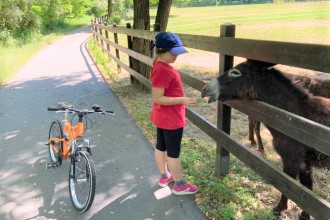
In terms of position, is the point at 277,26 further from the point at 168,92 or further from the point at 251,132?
the point at 168,92

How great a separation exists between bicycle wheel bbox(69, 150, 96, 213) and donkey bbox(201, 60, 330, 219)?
4.73 feet

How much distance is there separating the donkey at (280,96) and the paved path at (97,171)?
111cm

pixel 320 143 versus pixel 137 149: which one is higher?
pixel 320 143

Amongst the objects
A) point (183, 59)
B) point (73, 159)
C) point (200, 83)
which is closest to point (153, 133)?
point (200, 83)

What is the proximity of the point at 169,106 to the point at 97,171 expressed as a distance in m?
1.65

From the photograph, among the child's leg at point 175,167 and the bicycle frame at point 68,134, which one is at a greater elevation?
the bicycle frame at point 68,134

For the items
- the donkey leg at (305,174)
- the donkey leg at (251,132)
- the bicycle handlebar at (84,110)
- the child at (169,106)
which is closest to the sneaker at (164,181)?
the child at (169,106)

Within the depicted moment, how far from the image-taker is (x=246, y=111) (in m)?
3.38

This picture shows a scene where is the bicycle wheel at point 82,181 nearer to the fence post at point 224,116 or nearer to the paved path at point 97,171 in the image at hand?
the paved path at point 97,171

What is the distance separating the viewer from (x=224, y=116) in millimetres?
3918

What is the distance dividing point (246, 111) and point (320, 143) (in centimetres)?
105

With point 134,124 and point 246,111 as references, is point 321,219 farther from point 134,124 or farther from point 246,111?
point 134,124

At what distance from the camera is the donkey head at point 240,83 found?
10.3 feet

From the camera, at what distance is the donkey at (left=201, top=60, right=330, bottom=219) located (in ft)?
10.0
